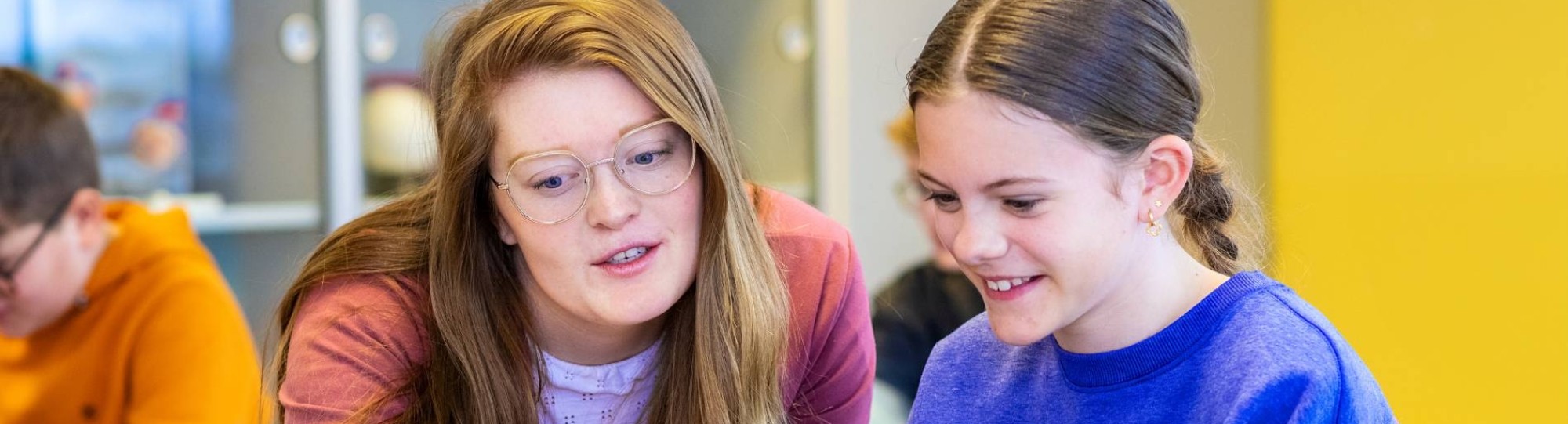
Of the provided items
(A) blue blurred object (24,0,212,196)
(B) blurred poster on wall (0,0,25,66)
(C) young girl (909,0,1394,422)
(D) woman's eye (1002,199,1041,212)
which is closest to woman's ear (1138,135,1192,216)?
(C) young girl (909,0,1394,422)

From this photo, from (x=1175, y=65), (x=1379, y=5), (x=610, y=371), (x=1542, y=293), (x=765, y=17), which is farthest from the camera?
(x=765, y=17)

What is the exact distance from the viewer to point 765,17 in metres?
3.34

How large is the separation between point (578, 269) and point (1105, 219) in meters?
0.49

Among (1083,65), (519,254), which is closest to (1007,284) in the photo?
(1083,65)

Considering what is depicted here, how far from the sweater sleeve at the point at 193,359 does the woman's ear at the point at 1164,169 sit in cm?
139

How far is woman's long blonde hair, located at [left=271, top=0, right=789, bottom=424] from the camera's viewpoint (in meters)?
1.29

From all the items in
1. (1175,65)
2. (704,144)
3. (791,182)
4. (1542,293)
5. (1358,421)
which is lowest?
(791,182)

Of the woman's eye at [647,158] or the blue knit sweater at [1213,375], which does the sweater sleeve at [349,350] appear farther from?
the blue knit sweater at [1213,375]

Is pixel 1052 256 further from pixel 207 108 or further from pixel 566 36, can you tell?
pixel 207 108

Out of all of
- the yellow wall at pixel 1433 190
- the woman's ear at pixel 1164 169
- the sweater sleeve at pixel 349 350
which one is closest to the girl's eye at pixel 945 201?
the woman's ear at pixel 1164 169

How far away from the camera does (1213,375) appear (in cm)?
113

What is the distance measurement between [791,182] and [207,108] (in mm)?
1348

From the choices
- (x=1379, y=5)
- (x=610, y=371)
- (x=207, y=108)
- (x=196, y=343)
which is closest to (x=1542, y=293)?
(x=1379, y=5)

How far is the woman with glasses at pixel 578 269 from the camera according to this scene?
1.28m
